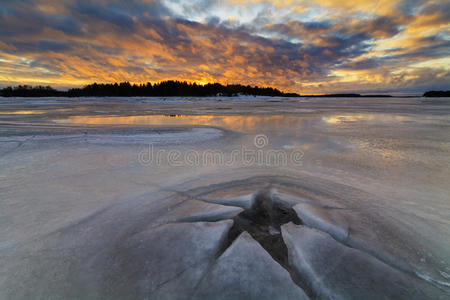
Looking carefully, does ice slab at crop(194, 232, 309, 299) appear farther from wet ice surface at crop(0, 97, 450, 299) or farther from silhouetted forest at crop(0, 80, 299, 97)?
silhouetted forest at crop(0, 80, 299, 97)

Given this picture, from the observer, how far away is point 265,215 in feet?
5.41

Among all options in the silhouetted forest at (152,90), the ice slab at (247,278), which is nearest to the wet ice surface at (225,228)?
the ice slab at (247,278)

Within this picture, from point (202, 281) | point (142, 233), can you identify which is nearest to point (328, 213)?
point (202, 281)

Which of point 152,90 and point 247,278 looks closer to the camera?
point 247,278

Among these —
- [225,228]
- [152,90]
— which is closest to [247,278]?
[225,228]

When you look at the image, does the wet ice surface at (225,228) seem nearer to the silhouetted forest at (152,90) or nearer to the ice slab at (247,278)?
the ice slab at (247,278)

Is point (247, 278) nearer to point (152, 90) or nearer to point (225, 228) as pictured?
point (225, 228)

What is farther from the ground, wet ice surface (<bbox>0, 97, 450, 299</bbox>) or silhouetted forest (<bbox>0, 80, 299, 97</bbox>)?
silhouetted forest (<bbox>0, 80, 299, 97</bbox>)

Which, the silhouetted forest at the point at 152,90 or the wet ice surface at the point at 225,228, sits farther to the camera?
the silhouetted forest at the point at 152,90

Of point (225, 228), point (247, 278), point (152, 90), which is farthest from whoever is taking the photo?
point (152, 90)

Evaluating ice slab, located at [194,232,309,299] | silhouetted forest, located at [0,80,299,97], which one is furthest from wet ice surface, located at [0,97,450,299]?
silhouetted forest, located at [0,80,299,97]

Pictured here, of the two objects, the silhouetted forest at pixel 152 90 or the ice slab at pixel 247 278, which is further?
the silhouetted forest at pixel 152 90

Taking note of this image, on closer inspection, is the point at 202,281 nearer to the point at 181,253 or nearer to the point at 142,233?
the point at 181,253

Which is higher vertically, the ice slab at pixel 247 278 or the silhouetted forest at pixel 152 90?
the silhouetted forest at pixel 152 90
